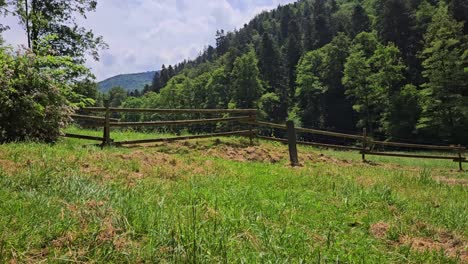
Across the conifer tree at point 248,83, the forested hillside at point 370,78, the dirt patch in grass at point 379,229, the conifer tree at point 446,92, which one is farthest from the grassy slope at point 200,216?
the conifer tree at point 248,83

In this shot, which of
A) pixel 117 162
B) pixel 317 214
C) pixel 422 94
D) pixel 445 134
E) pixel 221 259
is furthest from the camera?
pixel 422 94

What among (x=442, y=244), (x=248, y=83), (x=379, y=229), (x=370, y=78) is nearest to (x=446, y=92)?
(x=370, y=78)

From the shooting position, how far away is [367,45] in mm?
68000

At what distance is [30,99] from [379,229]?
30.4ft

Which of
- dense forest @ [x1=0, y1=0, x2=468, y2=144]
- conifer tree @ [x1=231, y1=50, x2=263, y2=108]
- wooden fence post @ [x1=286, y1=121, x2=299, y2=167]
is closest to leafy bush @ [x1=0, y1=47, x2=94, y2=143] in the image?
dense forest @ [x1=0, y1=0, x2=468, y2=144]

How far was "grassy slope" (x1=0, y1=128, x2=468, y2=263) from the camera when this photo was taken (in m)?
3.55

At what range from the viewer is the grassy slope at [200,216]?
3553 mm

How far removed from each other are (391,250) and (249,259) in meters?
2.05

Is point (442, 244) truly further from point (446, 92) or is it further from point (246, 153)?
point (446, 92)

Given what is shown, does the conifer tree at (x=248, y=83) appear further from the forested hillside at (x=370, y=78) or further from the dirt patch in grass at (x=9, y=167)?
the dirt patch in grass at (x=9, y=167)

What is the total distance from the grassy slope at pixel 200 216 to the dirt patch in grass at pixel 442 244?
0.06 feet

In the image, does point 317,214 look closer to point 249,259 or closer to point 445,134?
point 249,259

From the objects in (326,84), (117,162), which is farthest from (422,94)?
(117,162)

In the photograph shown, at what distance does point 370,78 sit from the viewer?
2165 inches
